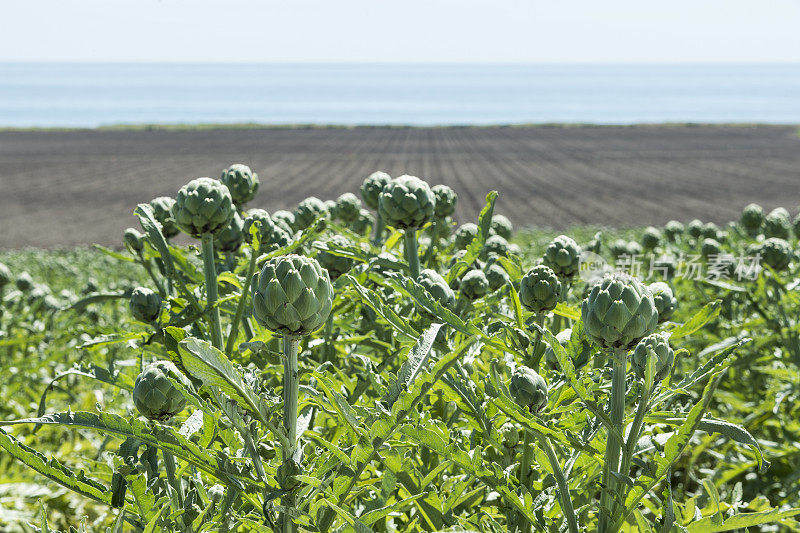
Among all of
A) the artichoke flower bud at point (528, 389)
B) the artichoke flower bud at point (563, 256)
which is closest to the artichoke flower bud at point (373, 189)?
the artichoke flower bud at point (563, 256)

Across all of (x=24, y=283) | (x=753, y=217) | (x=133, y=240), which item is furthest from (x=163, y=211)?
(x=753, y=217)

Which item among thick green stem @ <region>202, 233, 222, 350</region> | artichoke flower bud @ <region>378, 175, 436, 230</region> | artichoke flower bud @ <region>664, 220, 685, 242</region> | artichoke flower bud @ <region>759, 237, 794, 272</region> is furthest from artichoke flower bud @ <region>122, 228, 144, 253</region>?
artichoke flower bud @ <region>664, 220, 685, 242</region>

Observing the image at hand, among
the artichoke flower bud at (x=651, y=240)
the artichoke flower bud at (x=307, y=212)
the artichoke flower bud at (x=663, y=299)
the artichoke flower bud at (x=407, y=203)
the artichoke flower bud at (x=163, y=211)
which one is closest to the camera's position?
the artichoke flower bud at (x=663, y=299)

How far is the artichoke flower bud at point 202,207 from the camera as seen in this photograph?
1591 mm

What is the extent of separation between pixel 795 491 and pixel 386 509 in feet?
8.28

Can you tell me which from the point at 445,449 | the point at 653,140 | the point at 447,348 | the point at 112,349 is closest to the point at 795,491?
the point at 447,348

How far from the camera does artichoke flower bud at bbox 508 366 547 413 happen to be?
130cm

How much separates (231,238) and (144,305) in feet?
1.15

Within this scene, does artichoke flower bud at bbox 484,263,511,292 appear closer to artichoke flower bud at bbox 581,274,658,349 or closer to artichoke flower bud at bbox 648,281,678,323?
artichoke flower bud at bbox 648,281,678,323

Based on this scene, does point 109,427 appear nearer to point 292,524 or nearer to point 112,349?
point 292,524

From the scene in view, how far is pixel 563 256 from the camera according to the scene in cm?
185

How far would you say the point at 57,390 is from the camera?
13.5 ft

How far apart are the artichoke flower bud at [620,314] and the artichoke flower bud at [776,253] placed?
206cm

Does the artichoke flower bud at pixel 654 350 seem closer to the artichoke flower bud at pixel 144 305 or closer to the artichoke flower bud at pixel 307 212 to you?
the artichoke flower bud at pixel 144 305
